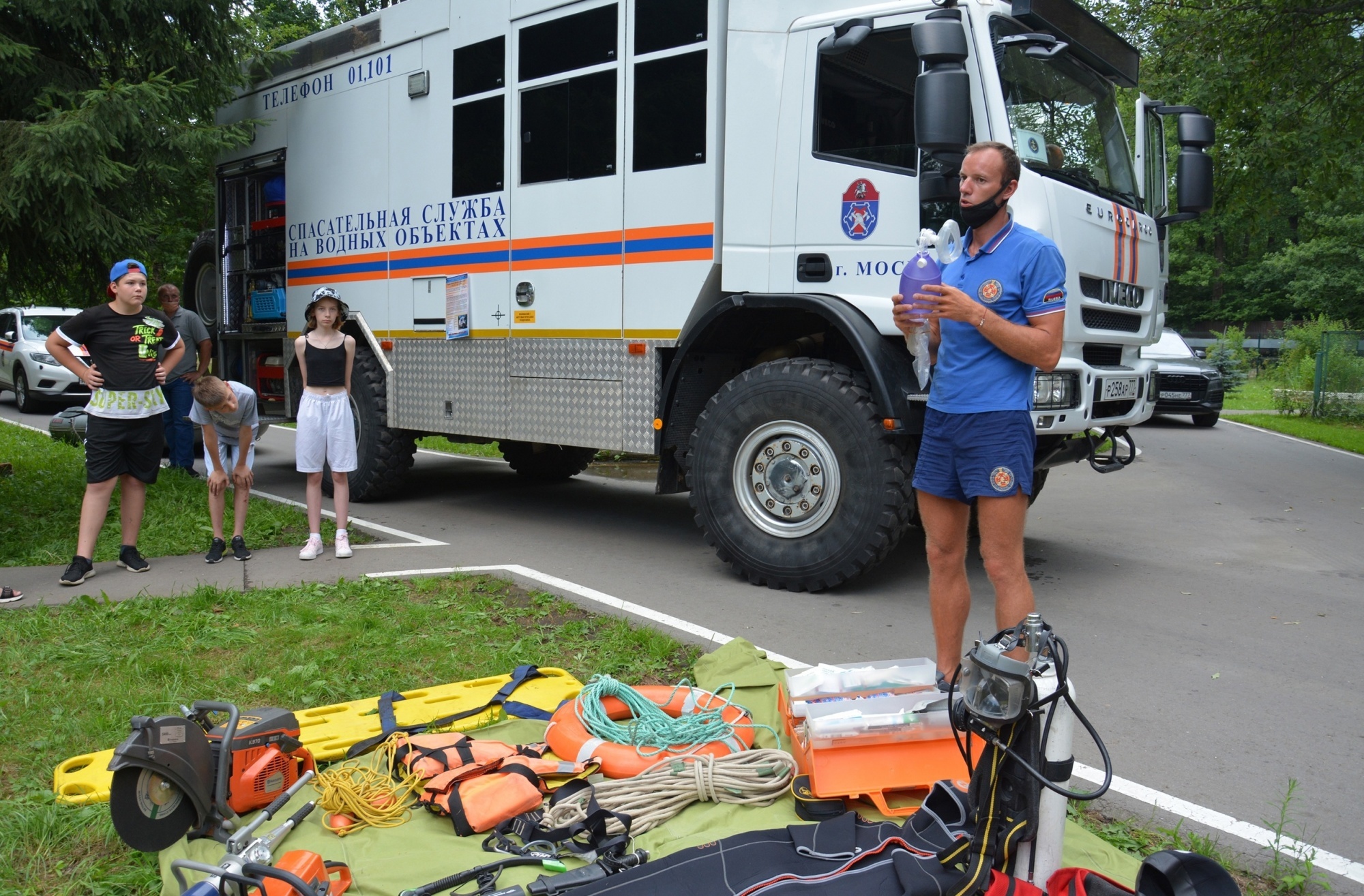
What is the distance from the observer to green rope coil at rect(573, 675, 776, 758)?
12.2 ft

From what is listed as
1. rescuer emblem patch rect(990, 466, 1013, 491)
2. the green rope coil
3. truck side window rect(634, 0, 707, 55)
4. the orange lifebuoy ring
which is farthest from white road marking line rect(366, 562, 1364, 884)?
truck side window rect(634, 0, 707, 55)

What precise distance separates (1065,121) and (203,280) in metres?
9.49

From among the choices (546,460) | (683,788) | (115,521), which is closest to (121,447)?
(115,521)

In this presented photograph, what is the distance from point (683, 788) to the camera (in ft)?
11.0

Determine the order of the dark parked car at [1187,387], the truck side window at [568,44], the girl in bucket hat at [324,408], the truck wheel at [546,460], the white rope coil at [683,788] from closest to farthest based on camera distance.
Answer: the white rope coil at [683,788]
the truck side window at [568,44]
the girl in bucket hat at [324,408]
the truck wheel at [546,460]
the dark parked car at [1187,387]

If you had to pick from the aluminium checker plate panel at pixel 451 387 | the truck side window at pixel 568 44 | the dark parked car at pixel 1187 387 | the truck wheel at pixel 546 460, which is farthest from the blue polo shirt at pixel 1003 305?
the dark parked car at pixel 1187 387

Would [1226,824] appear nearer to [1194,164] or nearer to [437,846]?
[437,846]

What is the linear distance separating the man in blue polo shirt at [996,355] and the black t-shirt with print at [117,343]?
501 cm

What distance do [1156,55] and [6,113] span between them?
518 inches

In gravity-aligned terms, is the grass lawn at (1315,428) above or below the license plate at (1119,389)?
below

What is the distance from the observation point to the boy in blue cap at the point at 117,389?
648 centimetres

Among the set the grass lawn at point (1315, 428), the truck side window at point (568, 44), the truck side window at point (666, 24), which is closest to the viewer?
the truck side window at point (666, 24)

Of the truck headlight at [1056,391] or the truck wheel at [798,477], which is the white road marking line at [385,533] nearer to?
the truck wheel at [798,477]

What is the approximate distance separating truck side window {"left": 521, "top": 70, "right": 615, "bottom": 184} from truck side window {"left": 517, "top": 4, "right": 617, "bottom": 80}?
0.11 meters
